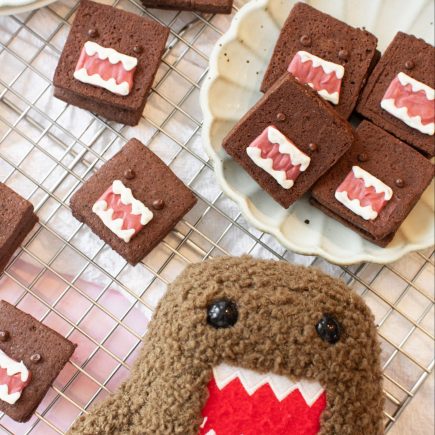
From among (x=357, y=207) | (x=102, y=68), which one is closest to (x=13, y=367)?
(x=102, y=68)

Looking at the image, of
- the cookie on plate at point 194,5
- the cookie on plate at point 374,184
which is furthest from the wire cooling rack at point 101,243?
the cookie on plate at point 374,184

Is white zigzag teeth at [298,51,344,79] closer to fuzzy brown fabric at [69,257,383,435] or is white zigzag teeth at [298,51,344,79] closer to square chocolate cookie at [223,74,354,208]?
square chocolate cookie at [223,74,354,208]

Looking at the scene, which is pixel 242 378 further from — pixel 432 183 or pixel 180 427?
pixel 432 183

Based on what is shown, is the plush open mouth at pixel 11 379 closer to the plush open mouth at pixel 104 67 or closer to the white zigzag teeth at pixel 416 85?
the plush open mouth at pixel 104 67

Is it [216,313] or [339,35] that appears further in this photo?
[339,35]

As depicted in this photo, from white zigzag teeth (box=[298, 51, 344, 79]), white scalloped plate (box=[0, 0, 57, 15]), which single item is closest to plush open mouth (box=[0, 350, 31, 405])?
white scalloped plate (box=[0, 0, 57, 15])

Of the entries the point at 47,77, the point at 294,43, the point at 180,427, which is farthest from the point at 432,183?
the point at 47,77
